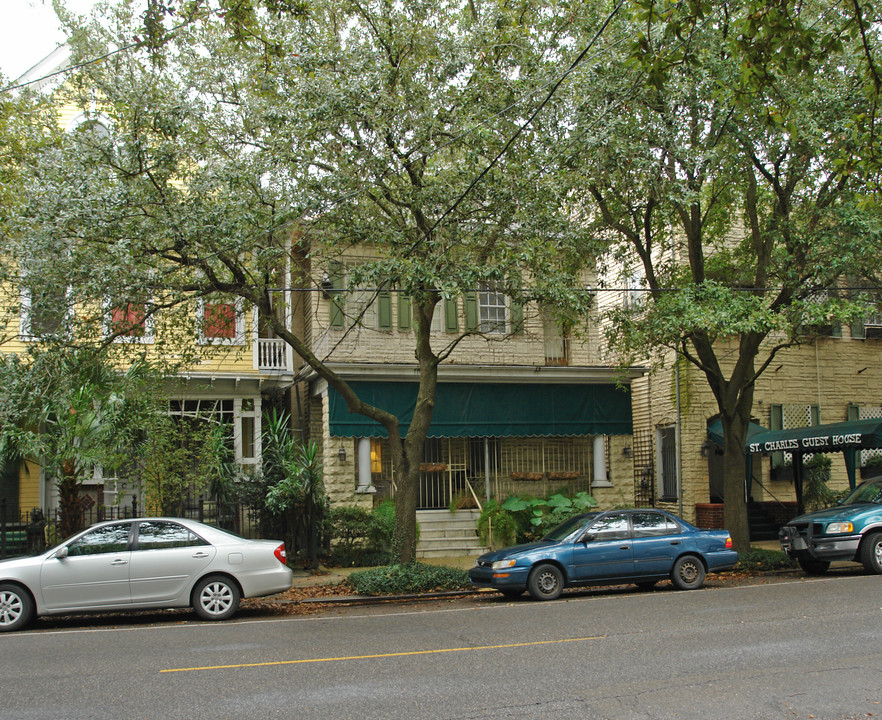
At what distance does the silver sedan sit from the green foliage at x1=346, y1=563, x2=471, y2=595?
2.46 meters

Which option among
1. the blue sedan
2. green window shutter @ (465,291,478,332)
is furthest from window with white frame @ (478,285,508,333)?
the blue sedan

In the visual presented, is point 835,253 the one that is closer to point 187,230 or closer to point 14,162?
point 187,230

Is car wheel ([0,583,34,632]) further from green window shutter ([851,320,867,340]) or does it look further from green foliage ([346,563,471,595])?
green window shutter ([851,320,867,340])

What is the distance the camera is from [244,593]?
39.5 feet

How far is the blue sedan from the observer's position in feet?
43.6

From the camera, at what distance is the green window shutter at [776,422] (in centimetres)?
2255

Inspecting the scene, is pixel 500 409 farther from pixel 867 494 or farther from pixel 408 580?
pixel 867 494

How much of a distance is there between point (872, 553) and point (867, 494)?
1593 millimetres

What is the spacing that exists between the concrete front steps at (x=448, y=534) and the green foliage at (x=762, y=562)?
229 inches

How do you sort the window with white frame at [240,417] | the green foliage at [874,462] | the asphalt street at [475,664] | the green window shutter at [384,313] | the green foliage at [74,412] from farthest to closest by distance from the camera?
the green foliage at [874,462], the green window shutter at [384,313], the window with white frame at [240,417], the green foliage at [74,412], the asphalt street at [475,664]

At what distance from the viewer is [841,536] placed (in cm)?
1498

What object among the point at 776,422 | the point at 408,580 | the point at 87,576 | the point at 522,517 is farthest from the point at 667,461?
the point at 87,576

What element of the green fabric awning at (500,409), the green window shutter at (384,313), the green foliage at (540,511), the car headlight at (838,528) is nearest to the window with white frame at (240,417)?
the green fabric awning at (500,409)

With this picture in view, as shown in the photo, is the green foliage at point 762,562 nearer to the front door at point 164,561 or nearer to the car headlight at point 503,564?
the car headlight at point 503,564
